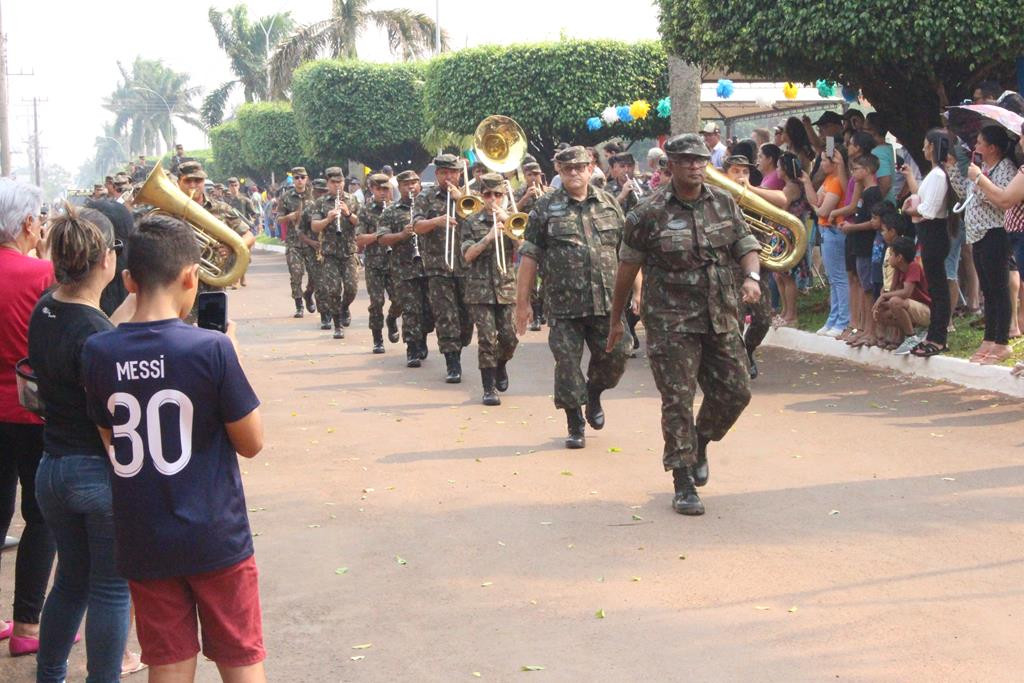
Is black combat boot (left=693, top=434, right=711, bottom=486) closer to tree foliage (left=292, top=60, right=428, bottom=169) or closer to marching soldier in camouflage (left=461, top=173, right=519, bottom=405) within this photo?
marching soldier in camouflage (left=461, top=173, right=519, bottom=405)

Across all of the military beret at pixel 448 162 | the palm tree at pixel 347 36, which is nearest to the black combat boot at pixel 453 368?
the military beret at pixel 448 162

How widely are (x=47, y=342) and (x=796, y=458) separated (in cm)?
505

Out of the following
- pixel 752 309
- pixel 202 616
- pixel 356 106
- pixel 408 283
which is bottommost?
pixel 202 616

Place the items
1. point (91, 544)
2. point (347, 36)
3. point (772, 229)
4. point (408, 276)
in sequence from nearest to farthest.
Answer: point (91, 544)
point (772, 229)
point (408, 276)
point (347, 36)

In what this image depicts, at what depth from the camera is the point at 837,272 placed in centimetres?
1279

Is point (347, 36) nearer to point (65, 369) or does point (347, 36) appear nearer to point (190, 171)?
point (190, 171)

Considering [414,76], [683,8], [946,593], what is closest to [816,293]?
[683,8]

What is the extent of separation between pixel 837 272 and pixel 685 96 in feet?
18.9

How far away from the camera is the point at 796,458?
27.0ft

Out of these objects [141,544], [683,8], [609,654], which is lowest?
[609,654]

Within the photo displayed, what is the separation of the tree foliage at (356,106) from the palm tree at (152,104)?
2764 inches

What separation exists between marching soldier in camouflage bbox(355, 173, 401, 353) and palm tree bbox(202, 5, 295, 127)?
4968cm

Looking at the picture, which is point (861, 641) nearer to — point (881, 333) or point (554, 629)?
point (554, 629)

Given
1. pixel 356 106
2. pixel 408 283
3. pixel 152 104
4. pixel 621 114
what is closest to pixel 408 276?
pixel 408 283
